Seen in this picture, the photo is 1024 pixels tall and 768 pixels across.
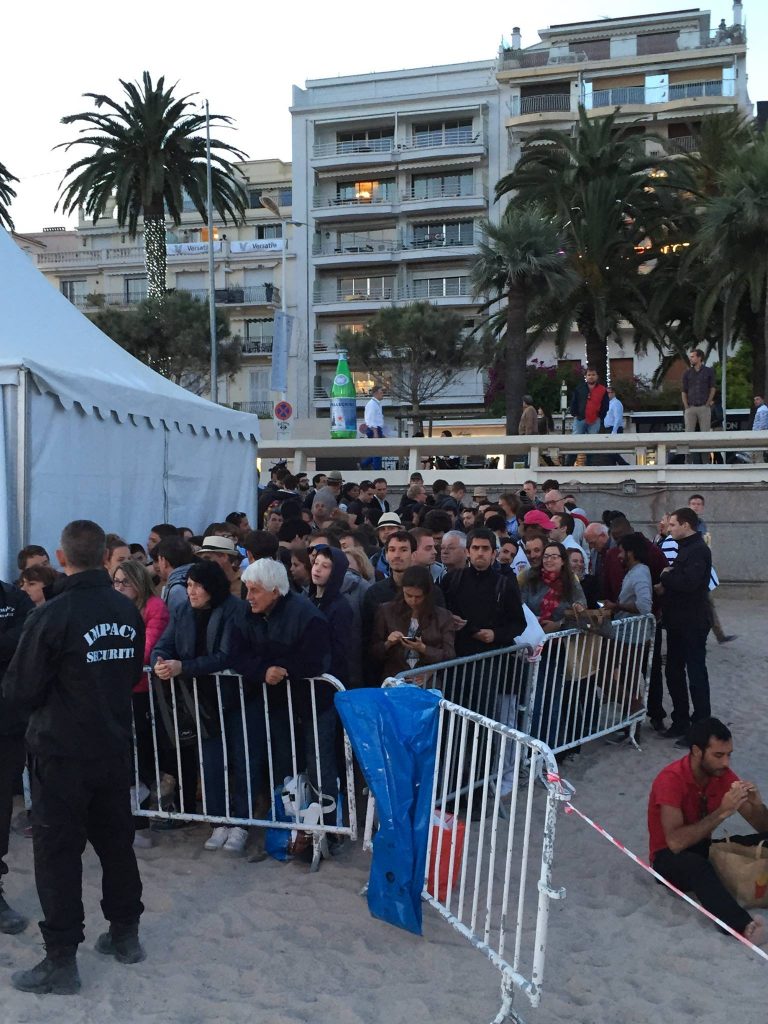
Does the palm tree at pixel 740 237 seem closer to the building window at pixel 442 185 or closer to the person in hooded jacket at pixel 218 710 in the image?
the person in hooded jacket at pixel 218 710

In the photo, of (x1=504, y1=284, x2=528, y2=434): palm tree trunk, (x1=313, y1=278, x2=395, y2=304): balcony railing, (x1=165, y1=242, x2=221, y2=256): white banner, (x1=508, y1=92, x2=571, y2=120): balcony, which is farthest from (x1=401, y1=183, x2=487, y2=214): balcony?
(x1=504, y1=284, x2=528, y2=434): palm tree trunk

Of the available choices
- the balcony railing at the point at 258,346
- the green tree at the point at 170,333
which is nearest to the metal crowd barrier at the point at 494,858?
the green tree at the point at 170,333

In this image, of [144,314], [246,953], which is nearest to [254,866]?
[246,953]

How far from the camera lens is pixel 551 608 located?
7695 millimetres

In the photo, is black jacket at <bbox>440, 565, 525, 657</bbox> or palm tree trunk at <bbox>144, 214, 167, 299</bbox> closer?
black jacket at <bbox>440, 565, 525, 657</bbox>

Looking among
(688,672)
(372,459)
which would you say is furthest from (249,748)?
(372,459)

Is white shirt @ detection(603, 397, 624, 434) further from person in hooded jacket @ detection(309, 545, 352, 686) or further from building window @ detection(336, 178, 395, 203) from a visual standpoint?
building window @ detection(336, 178, 395, 203)

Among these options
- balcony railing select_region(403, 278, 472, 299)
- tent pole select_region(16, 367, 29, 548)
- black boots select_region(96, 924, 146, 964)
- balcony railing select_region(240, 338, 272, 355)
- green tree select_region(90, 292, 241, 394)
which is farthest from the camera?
balcony railing select_region(240, 338, 272, 355)

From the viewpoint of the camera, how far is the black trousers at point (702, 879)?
16.1ft

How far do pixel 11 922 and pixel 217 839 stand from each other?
1321 mm

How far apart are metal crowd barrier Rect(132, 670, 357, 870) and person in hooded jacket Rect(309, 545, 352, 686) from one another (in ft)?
1.06

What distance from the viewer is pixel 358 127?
2121 inches

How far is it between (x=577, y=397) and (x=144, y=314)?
2459 cm

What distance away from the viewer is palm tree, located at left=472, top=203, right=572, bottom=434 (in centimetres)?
2414
